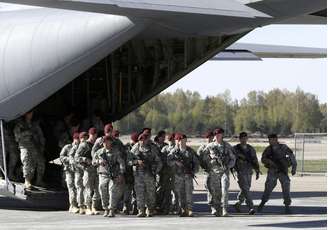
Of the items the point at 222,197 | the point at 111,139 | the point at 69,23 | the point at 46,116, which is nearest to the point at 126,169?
the point at 111,139

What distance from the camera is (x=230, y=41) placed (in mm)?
16719

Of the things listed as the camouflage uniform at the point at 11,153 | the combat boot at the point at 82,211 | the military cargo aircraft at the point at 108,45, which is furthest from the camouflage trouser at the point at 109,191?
the camouflage uniform at the point at 11,153

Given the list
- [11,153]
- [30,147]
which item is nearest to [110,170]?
[30,147]

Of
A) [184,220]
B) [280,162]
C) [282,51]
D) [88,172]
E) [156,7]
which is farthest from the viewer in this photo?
[282,51]

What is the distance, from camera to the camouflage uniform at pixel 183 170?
52.1 feet

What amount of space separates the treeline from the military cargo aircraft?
74.9 meters

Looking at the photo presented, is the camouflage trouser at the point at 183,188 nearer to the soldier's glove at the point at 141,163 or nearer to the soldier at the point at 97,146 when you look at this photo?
the soldier's glove at the point at 141,163

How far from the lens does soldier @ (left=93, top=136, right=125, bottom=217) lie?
1553 cm

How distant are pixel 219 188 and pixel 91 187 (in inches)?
96.7

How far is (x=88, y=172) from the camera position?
16.1 m

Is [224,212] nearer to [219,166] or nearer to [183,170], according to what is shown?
[219,166]

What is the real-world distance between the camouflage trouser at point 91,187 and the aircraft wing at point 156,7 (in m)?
3.56

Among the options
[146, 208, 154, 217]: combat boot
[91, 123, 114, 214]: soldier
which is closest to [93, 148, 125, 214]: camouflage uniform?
[91, 123, 114, 214]: soldier

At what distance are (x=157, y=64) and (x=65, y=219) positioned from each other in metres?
4.61
